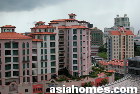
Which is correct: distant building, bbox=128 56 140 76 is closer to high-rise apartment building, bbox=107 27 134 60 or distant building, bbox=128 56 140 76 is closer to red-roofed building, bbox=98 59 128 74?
red-roofed building, bbox=98 59 128 74

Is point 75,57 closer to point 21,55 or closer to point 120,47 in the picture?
point 21,55

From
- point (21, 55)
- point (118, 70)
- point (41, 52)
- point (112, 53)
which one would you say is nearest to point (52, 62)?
point (41, 52)

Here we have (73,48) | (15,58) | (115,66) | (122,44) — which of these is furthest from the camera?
(122,44)

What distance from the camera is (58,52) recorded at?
2287 inches

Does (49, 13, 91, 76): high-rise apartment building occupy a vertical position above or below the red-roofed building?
above

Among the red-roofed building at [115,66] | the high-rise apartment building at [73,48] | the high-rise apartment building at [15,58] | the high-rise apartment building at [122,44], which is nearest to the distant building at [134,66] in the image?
the high-rise apartment building at [73,48]

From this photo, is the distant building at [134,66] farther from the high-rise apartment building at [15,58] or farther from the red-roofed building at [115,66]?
the red-roofed building at [115,66]

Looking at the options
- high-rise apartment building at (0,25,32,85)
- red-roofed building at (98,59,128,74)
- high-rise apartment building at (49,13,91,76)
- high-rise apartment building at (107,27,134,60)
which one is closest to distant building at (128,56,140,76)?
high-rise apartment building at (49,13,91,76)

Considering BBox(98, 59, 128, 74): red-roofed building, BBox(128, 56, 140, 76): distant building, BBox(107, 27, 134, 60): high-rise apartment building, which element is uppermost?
BBox(107, 27, 134, 60): high-rise apartment building

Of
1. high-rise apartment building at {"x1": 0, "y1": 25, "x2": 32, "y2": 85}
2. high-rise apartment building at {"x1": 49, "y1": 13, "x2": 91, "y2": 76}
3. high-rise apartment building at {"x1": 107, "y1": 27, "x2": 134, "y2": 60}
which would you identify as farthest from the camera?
high-rise apartment building at {"x1": 107, "y1": 27, "x2": 134, "y2": 60}

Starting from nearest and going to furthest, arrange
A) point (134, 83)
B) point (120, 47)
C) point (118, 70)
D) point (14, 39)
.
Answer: point (134, 83), point (14, 39), point (118, 70), point (120, 47)

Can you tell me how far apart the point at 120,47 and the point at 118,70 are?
48.6 feet

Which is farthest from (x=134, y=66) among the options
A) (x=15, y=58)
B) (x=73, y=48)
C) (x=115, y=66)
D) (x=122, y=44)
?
(x=122, y=44)

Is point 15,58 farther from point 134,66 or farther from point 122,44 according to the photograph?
point 122,44
